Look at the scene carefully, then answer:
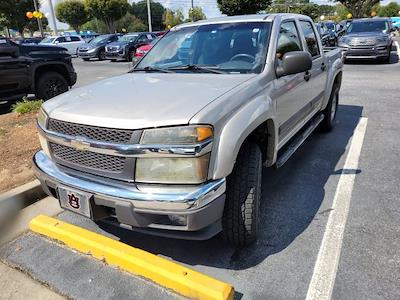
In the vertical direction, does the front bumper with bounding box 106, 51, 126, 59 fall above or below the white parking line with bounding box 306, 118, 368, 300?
below

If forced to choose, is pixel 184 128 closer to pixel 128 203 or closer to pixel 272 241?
pixel 128 203

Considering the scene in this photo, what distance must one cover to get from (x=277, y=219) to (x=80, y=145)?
187 centimetres

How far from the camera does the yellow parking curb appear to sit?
96.6 inches

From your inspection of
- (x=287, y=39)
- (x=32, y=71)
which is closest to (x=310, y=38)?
(x=287, y=39)

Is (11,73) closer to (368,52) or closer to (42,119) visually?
(42,119)

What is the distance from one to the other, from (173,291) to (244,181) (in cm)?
91

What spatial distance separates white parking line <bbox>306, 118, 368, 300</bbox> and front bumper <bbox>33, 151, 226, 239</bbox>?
78 centimetres

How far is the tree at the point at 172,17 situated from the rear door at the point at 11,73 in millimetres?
58645

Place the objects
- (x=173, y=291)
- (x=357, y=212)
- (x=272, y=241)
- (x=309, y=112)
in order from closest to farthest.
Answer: (x=173, y=291), (x=272, y=241), (x=357, y=212), (x=309, y=112)

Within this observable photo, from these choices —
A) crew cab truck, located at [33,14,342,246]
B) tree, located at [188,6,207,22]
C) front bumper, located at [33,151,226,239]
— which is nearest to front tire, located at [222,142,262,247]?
crew cab truck, located at [33,14,342,246]

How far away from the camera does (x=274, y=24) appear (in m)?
3.67

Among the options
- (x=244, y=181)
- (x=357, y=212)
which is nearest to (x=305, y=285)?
(x=244, y=181)

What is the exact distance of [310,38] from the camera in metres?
4.79

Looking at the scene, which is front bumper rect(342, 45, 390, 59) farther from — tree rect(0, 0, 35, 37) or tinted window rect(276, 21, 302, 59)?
tree rect(0, 0, 35, 37)
